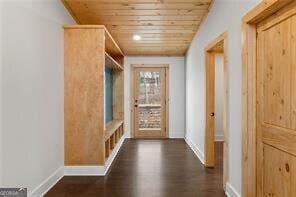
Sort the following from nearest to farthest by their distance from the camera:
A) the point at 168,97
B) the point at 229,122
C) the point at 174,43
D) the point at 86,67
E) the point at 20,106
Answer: the point at 20,106 → the point at 229,122 → the point at 86,67 → the point at 174,43 → the point at 168,97

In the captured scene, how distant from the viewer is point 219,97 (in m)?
7.38

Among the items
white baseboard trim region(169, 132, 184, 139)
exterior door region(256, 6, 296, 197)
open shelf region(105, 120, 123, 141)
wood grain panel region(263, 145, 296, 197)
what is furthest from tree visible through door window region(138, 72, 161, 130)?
wood grain panel region(263, 145, 296, 197)

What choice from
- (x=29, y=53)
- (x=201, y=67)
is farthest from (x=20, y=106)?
(x=201, y=67)

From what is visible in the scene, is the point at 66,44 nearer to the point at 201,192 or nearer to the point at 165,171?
the point at 165,171

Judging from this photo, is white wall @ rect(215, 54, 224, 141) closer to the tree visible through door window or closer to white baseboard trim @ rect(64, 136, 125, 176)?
the tree visible through door window

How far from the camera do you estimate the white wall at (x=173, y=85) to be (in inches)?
303

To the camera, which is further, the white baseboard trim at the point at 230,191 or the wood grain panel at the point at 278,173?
the white baseboard trim at the point at 230,191

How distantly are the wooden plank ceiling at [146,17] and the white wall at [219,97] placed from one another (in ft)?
4.35

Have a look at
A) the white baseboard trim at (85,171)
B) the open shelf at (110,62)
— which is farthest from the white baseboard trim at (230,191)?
the open shelf at (110,62)

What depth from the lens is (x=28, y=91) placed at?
112 inches

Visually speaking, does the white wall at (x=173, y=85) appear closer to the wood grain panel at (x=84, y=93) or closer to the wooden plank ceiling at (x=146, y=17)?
the wooden plank ceiling at (x=146, y=17)

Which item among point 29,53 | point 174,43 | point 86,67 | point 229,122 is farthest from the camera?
point 174,43

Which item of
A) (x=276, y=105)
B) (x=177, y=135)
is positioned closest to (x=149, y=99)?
A: (x=177, y=135)

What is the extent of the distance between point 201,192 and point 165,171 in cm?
97
